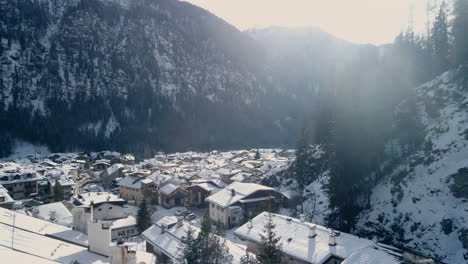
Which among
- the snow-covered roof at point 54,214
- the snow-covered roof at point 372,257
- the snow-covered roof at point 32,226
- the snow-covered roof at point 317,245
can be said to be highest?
the snow-covered roof at point 32,226

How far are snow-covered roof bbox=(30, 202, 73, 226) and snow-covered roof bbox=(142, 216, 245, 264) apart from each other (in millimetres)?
16241

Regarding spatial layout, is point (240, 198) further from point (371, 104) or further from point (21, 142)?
point (21, 142)

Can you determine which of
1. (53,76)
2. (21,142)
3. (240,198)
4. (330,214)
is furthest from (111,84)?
(330,214)

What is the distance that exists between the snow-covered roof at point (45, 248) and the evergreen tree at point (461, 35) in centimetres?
4883

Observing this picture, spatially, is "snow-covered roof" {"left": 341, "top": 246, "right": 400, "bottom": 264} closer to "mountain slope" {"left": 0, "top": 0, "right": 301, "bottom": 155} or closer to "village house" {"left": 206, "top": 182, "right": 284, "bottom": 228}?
"village house" {"left": 206, "top": 182, "right": 284, "bottom": 228}

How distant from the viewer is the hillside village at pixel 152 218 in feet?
57.2

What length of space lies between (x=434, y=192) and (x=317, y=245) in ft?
48.6

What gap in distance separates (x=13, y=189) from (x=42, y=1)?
151598 millimetres

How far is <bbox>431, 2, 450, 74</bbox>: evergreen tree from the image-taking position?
169ft

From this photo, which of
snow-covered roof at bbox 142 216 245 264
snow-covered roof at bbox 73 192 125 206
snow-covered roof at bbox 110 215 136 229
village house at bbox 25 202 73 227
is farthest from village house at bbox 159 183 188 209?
snow-covered roof at bbox 142 216 245 264

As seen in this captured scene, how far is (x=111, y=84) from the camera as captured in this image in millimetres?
173375

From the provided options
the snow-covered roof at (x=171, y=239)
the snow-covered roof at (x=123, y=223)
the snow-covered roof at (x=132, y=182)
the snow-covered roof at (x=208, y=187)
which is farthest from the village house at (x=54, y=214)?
the snow-covered roof at (x=208, y=187)

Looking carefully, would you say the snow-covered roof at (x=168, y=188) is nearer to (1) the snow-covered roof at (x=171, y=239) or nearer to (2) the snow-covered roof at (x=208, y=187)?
(2) the snow-covered roof at (x=208, y=187)

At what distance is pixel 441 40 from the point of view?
53.5m
